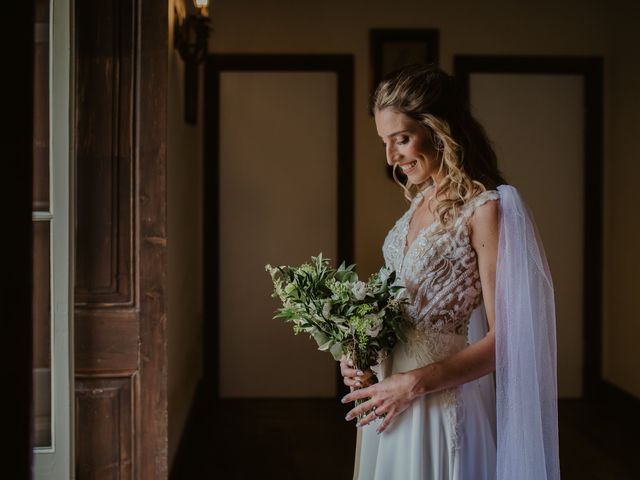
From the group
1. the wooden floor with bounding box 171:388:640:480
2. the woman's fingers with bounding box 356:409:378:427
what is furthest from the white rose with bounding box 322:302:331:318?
the wooden floor with bounding box 171:388:640:480

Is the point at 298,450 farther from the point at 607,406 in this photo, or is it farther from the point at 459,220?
the point at 459,220

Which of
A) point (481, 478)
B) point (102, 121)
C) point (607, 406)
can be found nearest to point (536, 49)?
point (607, 406)

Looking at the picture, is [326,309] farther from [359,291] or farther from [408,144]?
[408,144]

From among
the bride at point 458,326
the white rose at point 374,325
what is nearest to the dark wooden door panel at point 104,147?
the bride at point 458,326

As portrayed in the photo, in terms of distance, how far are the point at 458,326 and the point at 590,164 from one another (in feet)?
11.4

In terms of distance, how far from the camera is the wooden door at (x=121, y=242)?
2.22 metres

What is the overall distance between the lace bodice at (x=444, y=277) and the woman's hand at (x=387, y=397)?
0.18 meters

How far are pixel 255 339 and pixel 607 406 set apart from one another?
96.3 inches

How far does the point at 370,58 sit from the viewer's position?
4.60 meters

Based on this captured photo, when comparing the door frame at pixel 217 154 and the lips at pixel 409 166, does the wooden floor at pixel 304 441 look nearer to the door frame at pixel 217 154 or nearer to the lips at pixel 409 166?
the door frame at pixel 217 154

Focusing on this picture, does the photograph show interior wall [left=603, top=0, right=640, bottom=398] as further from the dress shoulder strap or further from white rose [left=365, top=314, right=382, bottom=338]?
white rose [left=365, top=314, right=382, bottom=338]

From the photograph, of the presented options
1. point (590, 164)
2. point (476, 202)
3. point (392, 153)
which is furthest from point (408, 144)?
point (590, 164)

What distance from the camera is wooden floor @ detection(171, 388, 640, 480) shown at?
3400mm

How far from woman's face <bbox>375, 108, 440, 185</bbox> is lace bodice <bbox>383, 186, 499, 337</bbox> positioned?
0.15 m
